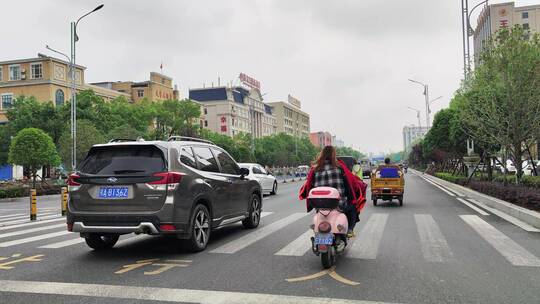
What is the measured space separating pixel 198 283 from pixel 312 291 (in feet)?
4.47

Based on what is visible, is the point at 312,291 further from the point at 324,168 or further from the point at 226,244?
the point at 226,244

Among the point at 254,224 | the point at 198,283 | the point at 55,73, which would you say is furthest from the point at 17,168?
the point at 198,283

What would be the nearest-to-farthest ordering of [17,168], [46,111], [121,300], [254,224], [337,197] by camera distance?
[121,300], [337,197], [254,224], [46,111], [17,168]

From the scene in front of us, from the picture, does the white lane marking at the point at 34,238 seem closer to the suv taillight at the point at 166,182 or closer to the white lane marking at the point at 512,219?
the suv taillight at the point at 166,182

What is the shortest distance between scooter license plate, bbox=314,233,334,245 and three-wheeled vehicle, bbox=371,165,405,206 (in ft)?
33.6

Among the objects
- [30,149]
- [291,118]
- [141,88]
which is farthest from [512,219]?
[291,118]

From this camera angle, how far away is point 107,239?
832 centimetres

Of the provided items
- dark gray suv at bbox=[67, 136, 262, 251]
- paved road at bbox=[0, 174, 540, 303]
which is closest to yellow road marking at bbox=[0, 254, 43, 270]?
paved road at bbox=[0, 174, 540, 303]

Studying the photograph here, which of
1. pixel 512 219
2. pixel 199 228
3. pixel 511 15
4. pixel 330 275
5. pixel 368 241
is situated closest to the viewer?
pixel 330 275

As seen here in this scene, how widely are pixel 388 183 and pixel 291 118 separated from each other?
157 metres

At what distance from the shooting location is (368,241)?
849cm

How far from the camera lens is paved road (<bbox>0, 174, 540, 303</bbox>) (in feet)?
16.8

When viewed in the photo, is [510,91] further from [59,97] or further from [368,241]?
[59,97]

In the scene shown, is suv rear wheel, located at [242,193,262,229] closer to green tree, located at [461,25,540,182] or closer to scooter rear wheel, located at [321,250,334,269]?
scooter rear wheel, located at [321,250,334,269]
